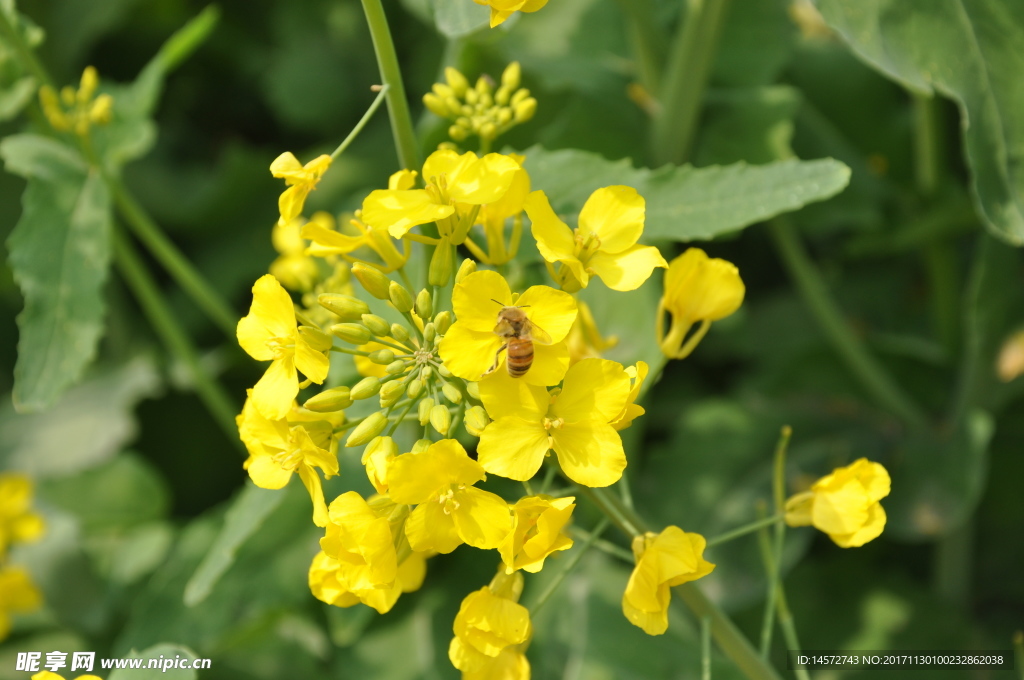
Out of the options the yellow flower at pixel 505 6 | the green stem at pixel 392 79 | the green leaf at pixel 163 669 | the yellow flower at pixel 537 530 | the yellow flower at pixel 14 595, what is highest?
the yellow flower at pixel 505 6

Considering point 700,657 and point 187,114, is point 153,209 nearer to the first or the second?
point 187,114

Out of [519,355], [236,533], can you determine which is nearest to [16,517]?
[236,533]

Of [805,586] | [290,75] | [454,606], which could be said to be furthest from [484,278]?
[290,75]

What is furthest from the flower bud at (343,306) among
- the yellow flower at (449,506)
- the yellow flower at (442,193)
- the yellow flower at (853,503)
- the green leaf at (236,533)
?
the yellow flower at (853,503)

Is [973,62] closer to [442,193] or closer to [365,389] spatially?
[442,193]

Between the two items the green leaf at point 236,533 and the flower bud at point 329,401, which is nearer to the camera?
the flower bud at point 329,401

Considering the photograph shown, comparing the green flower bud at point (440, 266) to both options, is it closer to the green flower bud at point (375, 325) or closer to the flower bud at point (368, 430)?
the green flower bud at point (375, 325)

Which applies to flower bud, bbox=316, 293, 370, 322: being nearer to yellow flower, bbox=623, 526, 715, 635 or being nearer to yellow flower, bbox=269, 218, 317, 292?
yellow flower, bbox=269, 218, 317, 292
